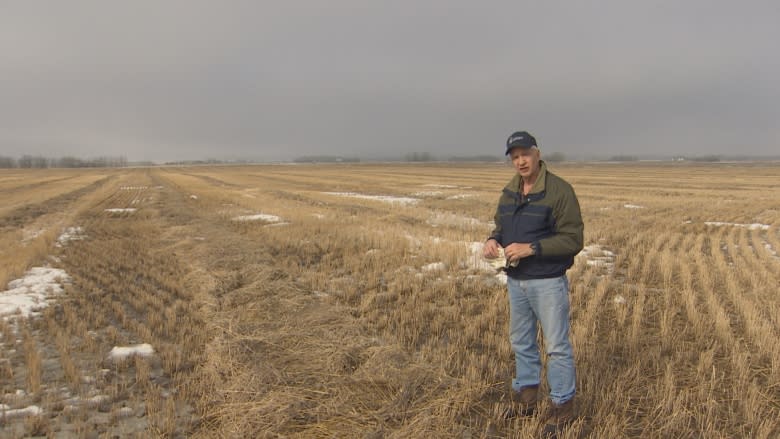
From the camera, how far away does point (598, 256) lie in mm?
10109

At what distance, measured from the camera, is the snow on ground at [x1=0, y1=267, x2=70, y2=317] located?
20.6ft

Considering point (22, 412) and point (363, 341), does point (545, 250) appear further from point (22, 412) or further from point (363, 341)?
point (22, 412)

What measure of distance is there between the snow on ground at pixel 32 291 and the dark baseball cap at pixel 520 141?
7380mm

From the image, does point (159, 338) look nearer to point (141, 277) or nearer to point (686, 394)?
point (141, 277)

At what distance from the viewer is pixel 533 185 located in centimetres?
317

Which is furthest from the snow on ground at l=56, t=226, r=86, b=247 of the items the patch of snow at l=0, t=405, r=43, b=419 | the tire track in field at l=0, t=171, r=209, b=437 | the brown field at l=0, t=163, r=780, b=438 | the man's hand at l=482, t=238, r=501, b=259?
the man's hand at l=482, t=238, r=501, b=259

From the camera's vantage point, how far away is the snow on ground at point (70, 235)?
40.1ft

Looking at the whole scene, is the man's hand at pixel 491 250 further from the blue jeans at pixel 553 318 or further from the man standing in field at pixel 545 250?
the blue jeans at pixel 553 318

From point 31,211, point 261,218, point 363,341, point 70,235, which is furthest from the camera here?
point 31,211

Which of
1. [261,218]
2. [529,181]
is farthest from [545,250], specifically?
[261,218]

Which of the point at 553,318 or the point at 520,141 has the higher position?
the point at 520,141

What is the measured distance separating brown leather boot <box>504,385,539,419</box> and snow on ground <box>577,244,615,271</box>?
20.9ft

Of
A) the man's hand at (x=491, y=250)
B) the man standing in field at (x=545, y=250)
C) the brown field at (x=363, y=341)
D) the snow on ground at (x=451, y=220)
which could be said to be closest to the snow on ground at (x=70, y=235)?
the brown field at (x=363, y=341)

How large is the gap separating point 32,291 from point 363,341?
651 cm
